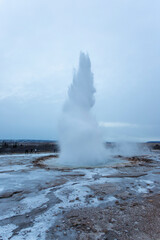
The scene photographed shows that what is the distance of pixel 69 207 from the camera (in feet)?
18.3

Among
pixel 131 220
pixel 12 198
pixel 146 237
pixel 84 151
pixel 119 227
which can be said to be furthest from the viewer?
pixel 84 151

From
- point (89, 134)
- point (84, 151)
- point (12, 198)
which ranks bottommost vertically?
point (12, 198)

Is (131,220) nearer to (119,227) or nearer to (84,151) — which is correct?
(119,227)

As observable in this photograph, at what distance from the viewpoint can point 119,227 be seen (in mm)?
4195

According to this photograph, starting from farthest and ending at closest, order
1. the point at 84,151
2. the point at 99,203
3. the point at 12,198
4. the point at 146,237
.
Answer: the point at 84,151 < the point at 12,198 < the point at 99,203 < the point at 146,237

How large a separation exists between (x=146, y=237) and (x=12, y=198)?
534 cm

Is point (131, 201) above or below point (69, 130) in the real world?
below

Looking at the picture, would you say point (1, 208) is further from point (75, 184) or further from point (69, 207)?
point (75, 184)

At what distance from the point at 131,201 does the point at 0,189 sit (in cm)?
629

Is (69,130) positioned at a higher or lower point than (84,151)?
higher

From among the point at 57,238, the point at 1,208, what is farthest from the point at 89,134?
the point at 57,238

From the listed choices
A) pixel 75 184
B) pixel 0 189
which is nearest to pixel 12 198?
pixel 0 189

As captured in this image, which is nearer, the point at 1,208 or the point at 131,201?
the point at 1,208

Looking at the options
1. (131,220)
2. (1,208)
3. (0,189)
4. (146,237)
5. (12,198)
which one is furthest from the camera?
(0,189)
